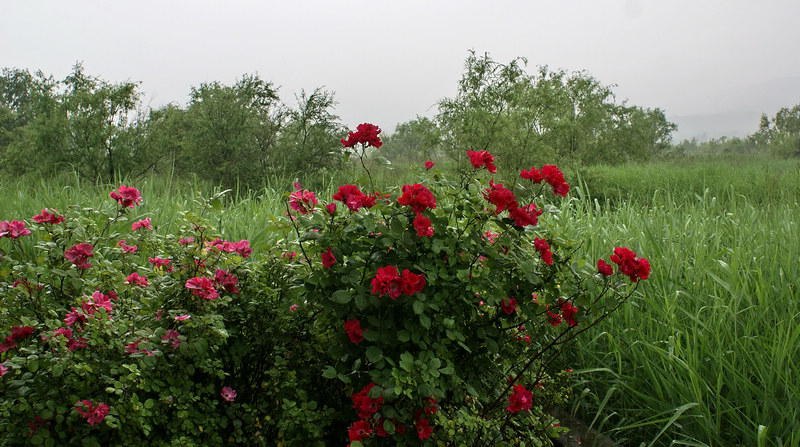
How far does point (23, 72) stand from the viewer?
2859 centimetres

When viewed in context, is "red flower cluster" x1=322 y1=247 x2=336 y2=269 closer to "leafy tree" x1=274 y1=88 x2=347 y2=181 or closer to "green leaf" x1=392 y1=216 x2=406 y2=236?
"green leaf" x1=392 y1=216 x2=406 y2=236

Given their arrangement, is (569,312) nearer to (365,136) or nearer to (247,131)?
(365,136)

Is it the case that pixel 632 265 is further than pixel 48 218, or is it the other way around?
pixel 48 218

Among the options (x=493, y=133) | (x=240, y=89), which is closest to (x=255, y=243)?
(x=493, y=133)

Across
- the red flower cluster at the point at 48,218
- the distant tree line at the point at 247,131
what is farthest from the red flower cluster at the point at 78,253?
the distant tree line at the point at 247,131

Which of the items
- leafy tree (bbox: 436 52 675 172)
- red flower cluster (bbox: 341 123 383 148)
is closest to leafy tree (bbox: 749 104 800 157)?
leafy tree (bbox: 436 52 675 172)

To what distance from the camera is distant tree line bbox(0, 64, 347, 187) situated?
25.8 ft

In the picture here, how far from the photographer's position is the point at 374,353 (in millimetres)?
1436

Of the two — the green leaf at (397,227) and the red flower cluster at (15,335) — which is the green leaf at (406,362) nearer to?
the green leaf at (397,227)

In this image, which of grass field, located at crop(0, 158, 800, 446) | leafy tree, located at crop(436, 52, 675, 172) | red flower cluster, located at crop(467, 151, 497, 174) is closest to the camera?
red flower cluster, located at crop(467, 151, 497, 174)

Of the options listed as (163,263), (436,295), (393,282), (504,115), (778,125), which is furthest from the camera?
(778,125)

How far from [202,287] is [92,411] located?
44 cm

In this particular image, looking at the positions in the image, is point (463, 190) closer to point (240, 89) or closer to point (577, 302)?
point (577, 302)

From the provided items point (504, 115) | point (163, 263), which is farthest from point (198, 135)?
point (163, 263)
